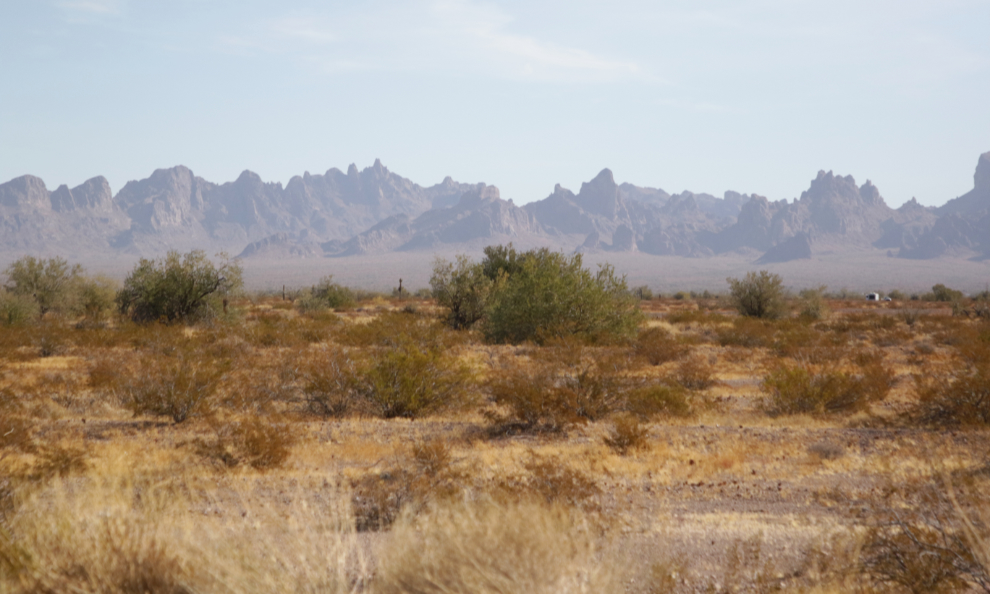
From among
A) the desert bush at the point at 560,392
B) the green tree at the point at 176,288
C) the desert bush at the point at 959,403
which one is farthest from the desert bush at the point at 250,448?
the green tree at the point at 176,288

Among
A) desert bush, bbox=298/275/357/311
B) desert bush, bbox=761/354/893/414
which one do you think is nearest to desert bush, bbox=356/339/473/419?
desert bush, bbox=761/354/893/414

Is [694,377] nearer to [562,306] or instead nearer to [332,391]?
[562,306]

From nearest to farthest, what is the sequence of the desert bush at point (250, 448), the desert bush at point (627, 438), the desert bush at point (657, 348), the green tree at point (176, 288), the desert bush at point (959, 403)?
the desert bush at point (250, 448)
the desert bush at point (627, 438)
the desert bush at point (959, 403)
the desert bush at point (657, 348)
the green tree at point (176, 288)

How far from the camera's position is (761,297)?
128 ft

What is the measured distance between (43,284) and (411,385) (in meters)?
33.8

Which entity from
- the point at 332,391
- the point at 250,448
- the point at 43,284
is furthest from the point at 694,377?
the point at 43,284

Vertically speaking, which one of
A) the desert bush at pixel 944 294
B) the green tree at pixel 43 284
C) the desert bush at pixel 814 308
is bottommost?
the desert bush at pixel 944 294

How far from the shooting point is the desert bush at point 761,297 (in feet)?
127

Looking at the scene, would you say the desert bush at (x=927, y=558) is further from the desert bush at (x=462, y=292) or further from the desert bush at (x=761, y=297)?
the desert bush at (x=761, y=297)

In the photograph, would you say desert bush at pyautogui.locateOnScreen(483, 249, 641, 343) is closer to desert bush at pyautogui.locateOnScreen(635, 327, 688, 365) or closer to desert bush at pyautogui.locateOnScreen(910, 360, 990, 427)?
desert bush at pyautogui.locateOnScreen(635, 327, 688, 365)

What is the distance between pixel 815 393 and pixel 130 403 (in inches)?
567

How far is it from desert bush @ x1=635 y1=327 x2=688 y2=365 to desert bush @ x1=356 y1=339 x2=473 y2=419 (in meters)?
9.12

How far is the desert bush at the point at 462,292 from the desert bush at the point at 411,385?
17.6m

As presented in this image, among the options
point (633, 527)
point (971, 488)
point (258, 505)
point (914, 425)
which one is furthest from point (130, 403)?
point (914, 425)
